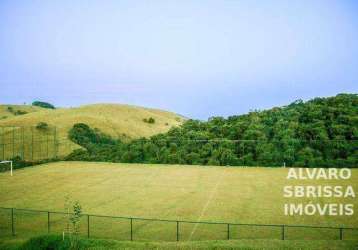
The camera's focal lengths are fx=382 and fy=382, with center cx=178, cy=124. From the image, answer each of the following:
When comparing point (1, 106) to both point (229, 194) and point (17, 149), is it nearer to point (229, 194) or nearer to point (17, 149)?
point (17, 149)

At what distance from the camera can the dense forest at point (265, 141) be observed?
39062mm

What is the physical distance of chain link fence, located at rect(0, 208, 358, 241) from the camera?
53.8 feet

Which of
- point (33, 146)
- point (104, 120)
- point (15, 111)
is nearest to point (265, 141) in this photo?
point (33, 146)

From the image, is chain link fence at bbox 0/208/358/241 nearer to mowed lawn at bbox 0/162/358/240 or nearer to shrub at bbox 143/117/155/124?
mowed lawn at bbox 0/162/358/240

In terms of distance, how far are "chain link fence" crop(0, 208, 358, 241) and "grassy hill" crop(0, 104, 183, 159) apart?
93.2 ft

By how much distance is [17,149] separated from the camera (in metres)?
47.7

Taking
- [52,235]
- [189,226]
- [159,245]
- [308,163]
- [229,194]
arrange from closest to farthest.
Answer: [159,245] → [52,235] → [189,226] → [229,194] → [308,163]

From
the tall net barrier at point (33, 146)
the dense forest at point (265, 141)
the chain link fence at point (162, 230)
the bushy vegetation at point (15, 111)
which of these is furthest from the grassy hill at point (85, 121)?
the chain link fence at point (162, 230)

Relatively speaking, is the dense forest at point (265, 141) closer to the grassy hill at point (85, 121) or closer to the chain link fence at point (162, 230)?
the grassy hill at point (85, 121)

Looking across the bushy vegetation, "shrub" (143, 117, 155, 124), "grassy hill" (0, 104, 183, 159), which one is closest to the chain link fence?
"grassy hill" (0, 104, 183, 159)

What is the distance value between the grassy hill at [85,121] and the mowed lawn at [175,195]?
47.1ft

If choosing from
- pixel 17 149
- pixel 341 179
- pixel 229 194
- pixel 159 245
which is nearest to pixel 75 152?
pixel 17 149

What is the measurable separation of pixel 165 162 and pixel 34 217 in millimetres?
22900

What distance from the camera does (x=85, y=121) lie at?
69125 mm
